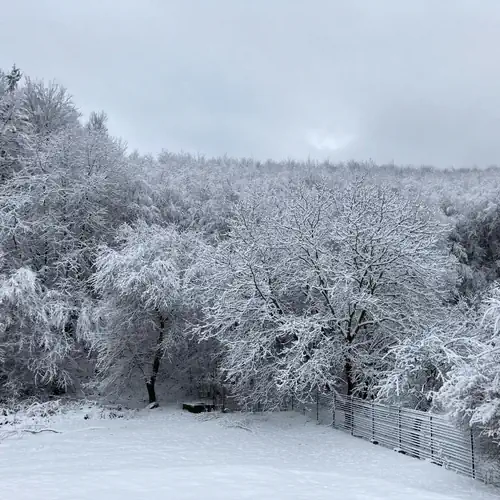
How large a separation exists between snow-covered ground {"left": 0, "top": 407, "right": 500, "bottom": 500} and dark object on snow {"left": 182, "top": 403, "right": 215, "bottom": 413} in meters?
0.49

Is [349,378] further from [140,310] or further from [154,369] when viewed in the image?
[140,310]

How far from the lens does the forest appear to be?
14.7 metres

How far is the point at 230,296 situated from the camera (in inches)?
658

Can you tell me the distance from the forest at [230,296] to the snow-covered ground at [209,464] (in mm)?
1437

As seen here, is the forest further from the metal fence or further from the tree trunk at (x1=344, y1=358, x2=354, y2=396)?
the metal fence

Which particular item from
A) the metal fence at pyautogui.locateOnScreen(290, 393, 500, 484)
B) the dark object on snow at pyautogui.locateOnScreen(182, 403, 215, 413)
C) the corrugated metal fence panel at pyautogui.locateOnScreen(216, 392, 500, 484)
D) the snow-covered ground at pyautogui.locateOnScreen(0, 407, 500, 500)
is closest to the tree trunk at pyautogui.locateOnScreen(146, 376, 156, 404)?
the snow-covered ground at pyautogui.locateOnScreen(0, 407, 500, 500)

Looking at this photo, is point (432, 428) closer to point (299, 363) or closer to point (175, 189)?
point (299, 363)

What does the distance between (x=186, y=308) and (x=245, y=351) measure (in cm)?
387

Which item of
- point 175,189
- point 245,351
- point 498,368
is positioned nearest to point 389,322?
point 245,351

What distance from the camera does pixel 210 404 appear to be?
18547mm

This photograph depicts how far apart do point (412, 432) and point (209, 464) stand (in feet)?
16.2

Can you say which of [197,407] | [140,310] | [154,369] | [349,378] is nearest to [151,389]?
[154,369]

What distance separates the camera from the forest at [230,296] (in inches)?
580

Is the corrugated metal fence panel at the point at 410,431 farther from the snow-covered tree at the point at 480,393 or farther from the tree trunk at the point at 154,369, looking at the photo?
the tree trunk at the point at 154,369
